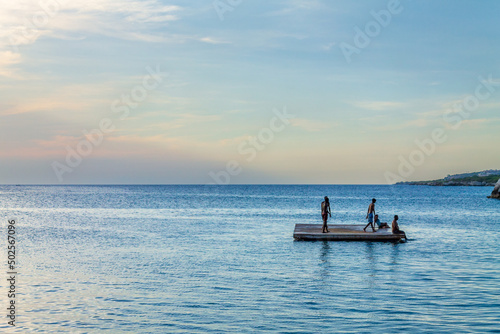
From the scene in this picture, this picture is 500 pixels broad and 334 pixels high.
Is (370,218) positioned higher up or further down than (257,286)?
higher up

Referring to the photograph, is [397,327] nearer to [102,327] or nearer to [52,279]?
[102,327]

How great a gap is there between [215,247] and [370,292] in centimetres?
1514

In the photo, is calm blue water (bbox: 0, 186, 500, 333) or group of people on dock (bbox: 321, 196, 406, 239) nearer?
calm blue water (bbox: 0, 186, 500, 333)

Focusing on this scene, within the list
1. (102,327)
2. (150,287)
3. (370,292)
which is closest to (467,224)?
(370,292)

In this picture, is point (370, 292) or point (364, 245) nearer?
point (370, 292)

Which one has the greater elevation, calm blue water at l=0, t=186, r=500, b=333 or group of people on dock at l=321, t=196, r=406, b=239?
group of people on dock at l=321, t=196, r=406, b=239

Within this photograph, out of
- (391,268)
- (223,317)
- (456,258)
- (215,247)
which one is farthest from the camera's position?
(215,247)

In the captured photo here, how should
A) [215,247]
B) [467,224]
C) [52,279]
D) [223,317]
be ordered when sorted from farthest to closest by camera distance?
[467,224] < [215,247] < [52,279] < [223,317]

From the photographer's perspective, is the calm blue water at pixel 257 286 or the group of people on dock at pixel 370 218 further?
the group of people on dock at pixel 370 218

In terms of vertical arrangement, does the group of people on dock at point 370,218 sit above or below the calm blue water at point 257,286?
above

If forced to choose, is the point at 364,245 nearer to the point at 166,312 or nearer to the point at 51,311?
the point at 166,312

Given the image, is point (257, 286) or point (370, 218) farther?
point (370, 218)

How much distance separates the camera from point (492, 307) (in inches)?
667

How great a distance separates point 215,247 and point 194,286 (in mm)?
12413
